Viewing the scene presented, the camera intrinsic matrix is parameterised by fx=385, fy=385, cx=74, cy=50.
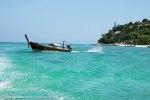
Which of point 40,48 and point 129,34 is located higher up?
→ point 129,34

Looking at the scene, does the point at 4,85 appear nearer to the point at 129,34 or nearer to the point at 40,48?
the point at 40,48

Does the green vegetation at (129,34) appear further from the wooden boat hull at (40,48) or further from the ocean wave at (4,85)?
the ocean wave at (4,85)

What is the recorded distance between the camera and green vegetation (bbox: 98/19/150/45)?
483 feet

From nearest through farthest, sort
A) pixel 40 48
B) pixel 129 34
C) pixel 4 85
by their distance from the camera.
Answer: pixel 4 85, pixel 40 48, pixel 129 34

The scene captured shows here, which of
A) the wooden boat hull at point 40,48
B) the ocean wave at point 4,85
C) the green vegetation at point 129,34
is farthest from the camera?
the green vegetation at point 129,34

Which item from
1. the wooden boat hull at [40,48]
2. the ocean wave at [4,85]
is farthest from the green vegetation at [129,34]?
the ocean wave at [4,85]

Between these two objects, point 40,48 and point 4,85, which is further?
point 40,48

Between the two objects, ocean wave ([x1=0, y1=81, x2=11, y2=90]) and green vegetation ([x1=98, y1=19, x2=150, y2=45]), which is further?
green vegetation ([x1=98, y1=19, x2=150, y2=45])

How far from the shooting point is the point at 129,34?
502 feet

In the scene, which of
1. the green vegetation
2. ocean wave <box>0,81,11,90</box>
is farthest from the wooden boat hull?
the green vegetation

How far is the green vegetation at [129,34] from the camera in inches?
5795

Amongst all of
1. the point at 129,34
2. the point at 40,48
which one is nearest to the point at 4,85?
the point at 40,48

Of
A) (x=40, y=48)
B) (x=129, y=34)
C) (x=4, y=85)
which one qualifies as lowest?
(x=4, y=85)

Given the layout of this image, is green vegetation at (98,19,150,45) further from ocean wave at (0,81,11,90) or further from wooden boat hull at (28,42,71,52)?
ocean wave at (0,81,11,90)
